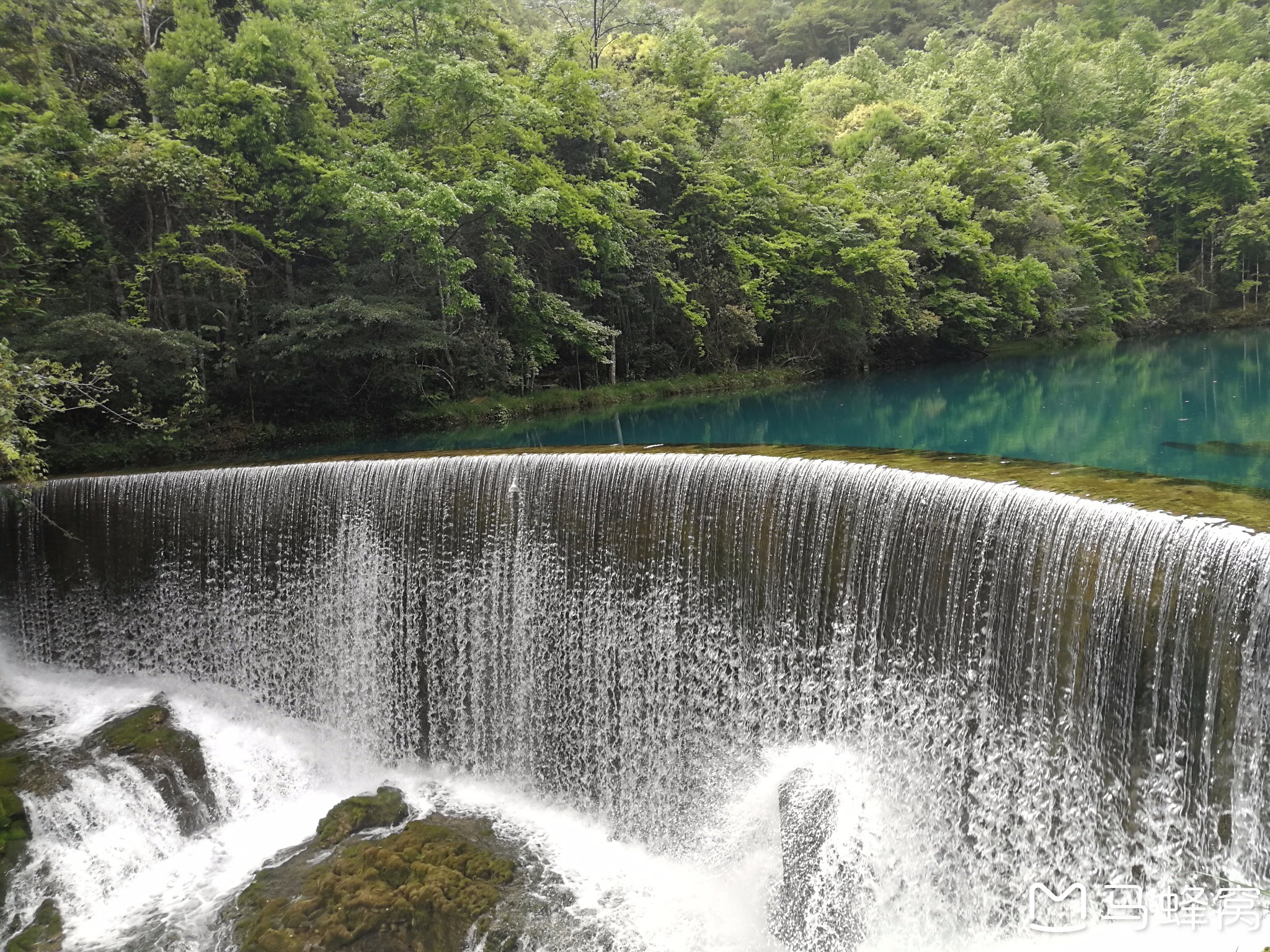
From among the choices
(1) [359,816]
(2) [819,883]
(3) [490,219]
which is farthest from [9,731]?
(3) [490,219]

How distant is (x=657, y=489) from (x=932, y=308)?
52.7 ft

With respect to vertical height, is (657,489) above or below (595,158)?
below

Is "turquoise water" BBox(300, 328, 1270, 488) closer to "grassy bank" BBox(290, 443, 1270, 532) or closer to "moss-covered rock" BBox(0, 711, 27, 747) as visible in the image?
"grassy bank" BBox(290, 443, 1270, 532)

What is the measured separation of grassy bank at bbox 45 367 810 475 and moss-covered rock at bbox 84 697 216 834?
171 inches

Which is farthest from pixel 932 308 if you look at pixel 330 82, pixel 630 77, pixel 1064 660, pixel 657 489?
pixel 1064 660

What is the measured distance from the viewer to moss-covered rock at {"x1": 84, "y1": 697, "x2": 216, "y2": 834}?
21.5 ft

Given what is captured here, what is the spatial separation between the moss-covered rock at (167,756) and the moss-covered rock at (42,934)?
3.32 feet

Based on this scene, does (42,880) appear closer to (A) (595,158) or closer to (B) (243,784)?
(B) (243,784)

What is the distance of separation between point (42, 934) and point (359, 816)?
211cm

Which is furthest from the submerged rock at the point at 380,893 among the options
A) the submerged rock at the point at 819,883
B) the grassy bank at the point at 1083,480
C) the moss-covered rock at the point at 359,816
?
the grassy bank at the point at 1083,480

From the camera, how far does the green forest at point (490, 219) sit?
419 inches

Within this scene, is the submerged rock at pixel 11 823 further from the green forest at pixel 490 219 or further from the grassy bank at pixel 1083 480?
the grassy bank at pixel 1083 480

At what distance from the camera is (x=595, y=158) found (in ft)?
49.7

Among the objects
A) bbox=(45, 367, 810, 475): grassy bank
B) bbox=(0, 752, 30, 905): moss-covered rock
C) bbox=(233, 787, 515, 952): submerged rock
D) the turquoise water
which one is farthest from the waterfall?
the turquoise water
